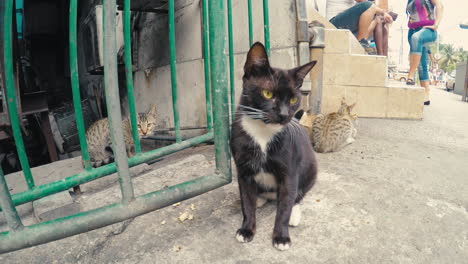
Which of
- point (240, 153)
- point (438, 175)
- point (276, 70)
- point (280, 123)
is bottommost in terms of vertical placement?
point (438, 175)

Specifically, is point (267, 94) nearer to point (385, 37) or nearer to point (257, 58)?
point (257, 58)

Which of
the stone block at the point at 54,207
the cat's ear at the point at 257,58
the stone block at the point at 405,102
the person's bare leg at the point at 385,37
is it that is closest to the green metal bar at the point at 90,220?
the cat's ear at the point at 257,58

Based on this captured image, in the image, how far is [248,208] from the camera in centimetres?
186

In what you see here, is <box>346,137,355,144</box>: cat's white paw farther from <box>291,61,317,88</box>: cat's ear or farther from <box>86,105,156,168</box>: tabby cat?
<box>86,105,156,168</box>: tabby cat

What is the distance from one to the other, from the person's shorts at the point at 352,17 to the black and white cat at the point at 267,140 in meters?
5.30

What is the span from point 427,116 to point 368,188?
4433 millimetres

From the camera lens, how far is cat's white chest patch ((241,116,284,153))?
6.05 feet

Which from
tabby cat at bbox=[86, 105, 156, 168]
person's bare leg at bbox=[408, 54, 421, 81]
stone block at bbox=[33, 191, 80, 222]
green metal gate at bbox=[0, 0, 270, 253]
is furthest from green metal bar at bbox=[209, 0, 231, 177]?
person's bare leg at bbox=[408, 54, 421, 81]

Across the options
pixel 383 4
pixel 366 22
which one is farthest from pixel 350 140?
pixel 383 4

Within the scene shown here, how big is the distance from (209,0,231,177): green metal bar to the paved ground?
0.49 m

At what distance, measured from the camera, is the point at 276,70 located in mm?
1890

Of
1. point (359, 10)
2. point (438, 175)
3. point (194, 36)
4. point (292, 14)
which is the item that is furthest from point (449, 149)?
point (194, 36)

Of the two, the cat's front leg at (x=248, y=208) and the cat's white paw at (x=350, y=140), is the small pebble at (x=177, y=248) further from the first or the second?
the cat's white paw at (x=350, y=140)

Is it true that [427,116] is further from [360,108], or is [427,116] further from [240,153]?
[240,153]
